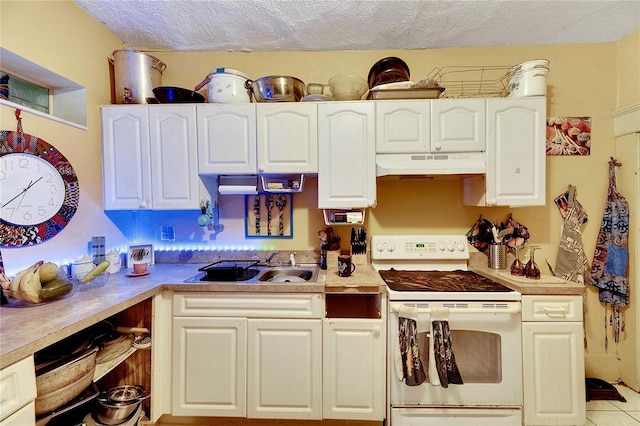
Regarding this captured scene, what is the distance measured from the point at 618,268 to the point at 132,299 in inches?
122

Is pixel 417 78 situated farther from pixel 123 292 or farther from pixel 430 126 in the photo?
pixel 123 292

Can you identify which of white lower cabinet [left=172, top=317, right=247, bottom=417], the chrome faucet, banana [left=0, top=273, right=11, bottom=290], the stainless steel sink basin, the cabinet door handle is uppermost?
banana [left=0, top=273, right=11, bottom=290]

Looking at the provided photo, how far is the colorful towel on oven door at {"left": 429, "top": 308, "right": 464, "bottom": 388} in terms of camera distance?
1515 mm

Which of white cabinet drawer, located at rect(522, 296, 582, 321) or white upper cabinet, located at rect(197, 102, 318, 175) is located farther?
white upper cabinet, located at rect(197, 102, 318, 175)

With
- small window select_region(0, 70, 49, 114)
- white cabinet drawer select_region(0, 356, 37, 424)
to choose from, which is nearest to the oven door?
white cabinet drawer select_region(0, 356, 37, 424)

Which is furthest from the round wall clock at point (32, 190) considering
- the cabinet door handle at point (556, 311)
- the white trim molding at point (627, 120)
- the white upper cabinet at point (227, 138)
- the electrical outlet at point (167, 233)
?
the white trim molding at point (627, 120)

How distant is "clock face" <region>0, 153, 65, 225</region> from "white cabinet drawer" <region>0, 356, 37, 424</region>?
0.91 metres

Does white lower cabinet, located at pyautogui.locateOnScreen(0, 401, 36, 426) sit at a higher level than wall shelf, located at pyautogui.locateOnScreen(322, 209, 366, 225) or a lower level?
lower

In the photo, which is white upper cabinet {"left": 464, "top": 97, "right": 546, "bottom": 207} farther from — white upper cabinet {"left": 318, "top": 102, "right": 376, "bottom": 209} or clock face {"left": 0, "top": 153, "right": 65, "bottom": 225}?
clock face {"left": 0, "top": 153, "right": 65, "bottom": 225}

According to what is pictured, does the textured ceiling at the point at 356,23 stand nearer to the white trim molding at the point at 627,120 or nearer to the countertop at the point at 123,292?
the white trim molding at the point at 627,120

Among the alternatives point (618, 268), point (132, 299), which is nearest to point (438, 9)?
point (618, 268)

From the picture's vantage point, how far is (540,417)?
5.15 ft

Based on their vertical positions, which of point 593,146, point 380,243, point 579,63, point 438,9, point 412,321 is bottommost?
point 412,321

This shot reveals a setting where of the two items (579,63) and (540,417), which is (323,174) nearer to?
(540,417)
